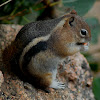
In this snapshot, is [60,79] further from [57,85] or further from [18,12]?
[18,12]

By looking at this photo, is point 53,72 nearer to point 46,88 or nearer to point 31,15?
point 46,88

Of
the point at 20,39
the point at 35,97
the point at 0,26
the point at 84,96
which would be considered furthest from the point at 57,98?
the point at 0,26

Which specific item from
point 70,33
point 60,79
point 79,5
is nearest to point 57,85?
point 60,79

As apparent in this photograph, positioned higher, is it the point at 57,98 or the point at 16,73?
the point at 16,73

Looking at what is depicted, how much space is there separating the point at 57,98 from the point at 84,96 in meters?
0.62

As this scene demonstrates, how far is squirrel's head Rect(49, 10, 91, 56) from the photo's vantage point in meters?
2.76

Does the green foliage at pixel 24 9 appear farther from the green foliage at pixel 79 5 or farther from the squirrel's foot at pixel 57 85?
the squirrel's foot at pixel 57 85

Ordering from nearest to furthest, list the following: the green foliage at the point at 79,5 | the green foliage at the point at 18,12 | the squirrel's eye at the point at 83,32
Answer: the squirrel's eye at the point at 83,32, the green foliage at the point at 79,5, the green foliage at the point at 18,12

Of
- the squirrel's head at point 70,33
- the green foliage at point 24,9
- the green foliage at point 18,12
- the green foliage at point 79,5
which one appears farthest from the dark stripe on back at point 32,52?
the green foliage at point 18,12

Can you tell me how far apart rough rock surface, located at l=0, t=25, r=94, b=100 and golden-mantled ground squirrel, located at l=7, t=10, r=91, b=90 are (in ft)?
0.54

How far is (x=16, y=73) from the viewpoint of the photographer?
2.85 metres

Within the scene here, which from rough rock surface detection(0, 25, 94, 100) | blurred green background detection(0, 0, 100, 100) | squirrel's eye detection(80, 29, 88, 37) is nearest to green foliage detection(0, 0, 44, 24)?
blurred green background detection(0, 0, 100, 100)

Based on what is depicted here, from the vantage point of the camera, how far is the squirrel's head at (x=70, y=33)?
2.76 metres

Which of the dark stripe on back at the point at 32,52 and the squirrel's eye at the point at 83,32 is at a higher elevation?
the dark stripe on back at the point at 32,52
